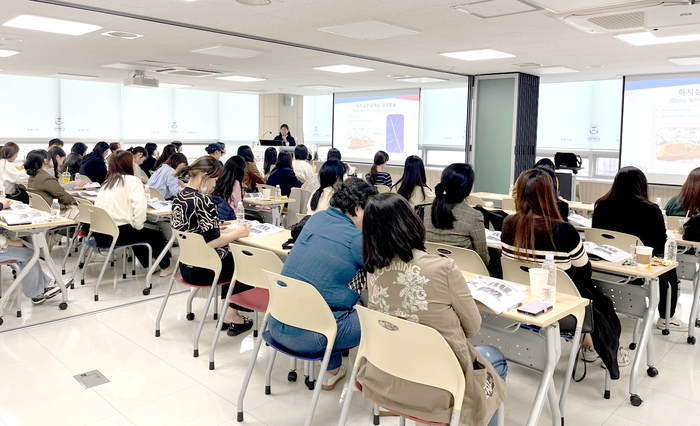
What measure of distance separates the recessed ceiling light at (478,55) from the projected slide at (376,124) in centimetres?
402

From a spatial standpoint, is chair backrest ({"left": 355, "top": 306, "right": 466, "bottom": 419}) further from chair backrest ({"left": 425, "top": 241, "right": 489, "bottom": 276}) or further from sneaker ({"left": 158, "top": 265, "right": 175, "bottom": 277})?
sneaker ({"left": 158, "top": 265, "right": 175, "bottom": 277})

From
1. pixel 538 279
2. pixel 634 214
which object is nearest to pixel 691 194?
pixel 634 214

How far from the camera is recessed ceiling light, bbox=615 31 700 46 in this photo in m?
5.52

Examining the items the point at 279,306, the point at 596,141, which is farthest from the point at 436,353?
the point at 596,141

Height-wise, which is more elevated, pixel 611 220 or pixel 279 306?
pixel 611 220

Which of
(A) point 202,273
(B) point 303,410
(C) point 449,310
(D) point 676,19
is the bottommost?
(B) point 303,410

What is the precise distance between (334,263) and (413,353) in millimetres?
724

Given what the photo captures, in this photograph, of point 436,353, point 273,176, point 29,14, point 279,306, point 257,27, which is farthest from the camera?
point 273,176

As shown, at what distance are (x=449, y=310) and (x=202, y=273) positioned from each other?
2.34m

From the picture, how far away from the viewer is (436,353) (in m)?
1.91

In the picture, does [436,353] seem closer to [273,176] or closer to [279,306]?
[279,306]

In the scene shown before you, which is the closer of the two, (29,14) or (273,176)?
(29,14)

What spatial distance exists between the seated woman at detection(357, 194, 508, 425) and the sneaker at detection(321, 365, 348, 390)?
3.82ft

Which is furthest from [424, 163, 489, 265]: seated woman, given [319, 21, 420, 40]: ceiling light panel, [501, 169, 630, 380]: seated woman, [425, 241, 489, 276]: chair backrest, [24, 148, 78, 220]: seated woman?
[24, 148, 78, 220]: seated woman
